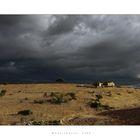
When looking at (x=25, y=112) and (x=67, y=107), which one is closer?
(x=25, y=112)

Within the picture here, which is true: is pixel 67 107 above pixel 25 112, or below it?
above

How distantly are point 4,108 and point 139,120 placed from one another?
820 centimetres

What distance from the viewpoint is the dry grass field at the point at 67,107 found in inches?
759

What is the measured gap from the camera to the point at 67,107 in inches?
938

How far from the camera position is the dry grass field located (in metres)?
19.3

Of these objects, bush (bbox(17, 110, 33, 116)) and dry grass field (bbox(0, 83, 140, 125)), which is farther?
bush (bbox(17, 110, 33, 116))

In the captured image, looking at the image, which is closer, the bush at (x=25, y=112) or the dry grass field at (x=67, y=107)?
the dry grass field at (x=67, y=107)
